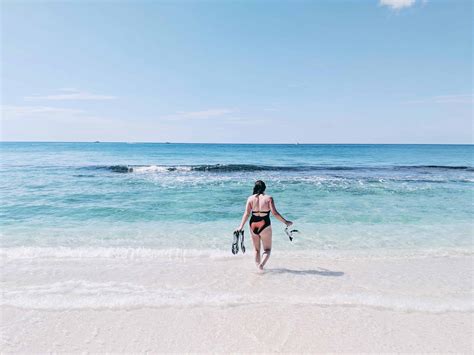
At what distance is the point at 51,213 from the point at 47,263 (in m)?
5.73

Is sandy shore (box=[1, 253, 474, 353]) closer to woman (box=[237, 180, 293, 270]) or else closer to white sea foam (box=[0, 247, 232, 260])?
white sea foam (box=[0, 247, 232, 260])

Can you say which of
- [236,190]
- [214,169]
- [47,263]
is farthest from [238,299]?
[214,169]

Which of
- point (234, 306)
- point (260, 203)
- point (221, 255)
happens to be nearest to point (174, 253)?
point (221, 255)

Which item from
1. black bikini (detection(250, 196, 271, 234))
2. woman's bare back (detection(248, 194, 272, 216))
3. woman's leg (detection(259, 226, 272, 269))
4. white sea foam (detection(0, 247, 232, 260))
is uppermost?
woman's bare back (detection(248, 194, 272, 216))

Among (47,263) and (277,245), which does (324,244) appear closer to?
(277,245)

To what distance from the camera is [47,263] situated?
620cm

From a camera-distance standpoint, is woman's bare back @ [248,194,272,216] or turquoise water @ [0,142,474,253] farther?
turquoise water @ [0,142,474,253]

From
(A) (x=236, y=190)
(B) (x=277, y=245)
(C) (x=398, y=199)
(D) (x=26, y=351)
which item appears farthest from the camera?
(A) (x=236, y=190)

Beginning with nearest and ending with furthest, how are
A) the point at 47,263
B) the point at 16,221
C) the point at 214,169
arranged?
the point at 47,263 → the point at 16,221 → the point at 214,169

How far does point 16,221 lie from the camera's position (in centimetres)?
985

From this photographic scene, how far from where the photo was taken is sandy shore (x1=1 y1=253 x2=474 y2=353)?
373 cm

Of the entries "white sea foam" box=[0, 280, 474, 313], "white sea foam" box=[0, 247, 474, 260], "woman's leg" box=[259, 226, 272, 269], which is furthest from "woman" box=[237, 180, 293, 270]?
"white sea foam" box=[0, 280, 474, 313]

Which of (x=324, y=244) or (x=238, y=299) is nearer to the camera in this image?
(x=238, y=299)

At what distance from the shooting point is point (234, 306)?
4520 millimetres
